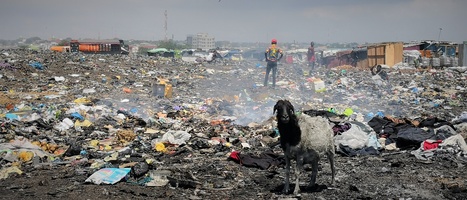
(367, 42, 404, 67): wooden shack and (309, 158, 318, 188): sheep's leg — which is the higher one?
(367, 42, 404, 67): wooden shack

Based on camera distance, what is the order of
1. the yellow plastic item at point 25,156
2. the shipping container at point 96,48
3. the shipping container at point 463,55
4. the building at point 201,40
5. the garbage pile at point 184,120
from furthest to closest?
the building at point 201,40, the shipping container at point 96,48, the shipping container at point 463,55, the yellow plastic item at point 25,156, the garbage pile at point 184,120

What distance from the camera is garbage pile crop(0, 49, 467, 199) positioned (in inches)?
236

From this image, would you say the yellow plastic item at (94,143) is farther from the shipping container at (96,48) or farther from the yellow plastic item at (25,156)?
the shipping container at (96,48)

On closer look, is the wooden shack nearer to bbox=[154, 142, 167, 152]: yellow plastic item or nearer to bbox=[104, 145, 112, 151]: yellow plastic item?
bbox=[154, 142, 167, 152]: yellow plastic item

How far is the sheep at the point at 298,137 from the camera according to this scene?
15.2ft

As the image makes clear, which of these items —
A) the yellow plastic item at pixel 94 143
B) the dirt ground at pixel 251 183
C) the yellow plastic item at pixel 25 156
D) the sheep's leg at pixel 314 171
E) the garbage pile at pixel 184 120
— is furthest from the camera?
the yellow plastic item at pixel 94 143

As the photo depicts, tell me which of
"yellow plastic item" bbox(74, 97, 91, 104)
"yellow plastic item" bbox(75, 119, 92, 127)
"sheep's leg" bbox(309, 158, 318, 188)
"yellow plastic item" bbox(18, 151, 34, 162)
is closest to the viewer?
"sheep's leg" bbox(309, 158, 318, 188)

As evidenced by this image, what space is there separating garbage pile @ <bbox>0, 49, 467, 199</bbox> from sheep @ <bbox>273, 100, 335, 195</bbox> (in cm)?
89

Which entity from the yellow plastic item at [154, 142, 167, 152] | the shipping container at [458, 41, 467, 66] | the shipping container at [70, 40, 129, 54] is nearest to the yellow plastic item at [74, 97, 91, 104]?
the yellow plastic item at [154, 142, 167, 152]

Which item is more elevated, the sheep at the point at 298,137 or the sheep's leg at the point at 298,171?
the sheep at the point at 298,137

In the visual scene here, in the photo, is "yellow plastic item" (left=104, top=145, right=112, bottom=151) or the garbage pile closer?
the garbage pile

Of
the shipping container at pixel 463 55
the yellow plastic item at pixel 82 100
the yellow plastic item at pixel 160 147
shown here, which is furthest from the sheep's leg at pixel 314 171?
the shipping container at pixel 463 55

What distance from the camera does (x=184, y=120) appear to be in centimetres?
979

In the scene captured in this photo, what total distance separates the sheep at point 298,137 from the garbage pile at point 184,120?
885mm
